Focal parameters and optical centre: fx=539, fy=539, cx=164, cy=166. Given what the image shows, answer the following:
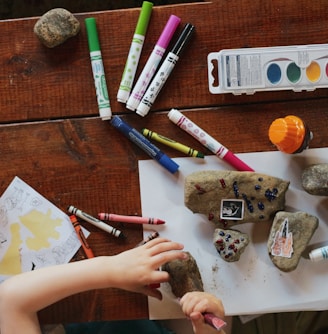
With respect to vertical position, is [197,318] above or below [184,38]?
below

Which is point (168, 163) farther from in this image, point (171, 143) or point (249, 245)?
point (249, 245)

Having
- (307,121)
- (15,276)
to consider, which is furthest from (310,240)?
(15,276)

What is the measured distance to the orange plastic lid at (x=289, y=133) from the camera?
32.9 inches

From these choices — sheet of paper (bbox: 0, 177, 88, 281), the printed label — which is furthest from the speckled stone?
the printed label

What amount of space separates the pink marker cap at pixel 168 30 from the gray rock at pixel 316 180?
1.02 feet

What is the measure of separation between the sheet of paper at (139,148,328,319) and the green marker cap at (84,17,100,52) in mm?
205

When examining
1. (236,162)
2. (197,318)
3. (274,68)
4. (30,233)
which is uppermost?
Result: (274,68)

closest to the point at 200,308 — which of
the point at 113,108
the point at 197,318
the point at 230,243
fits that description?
the point at 197,318

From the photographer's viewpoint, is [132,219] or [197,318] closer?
[197,318]

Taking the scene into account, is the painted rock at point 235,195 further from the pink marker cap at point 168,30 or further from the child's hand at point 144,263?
the pink marker cap at point 168,30

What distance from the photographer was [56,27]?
2.83ft

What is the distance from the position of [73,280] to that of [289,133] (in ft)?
1.35

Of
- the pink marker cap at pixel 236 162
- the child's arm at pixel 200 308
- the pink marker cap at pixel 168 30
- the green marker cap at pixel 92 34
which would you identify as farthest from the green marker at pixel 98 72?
the child's arm at pixel 200 308

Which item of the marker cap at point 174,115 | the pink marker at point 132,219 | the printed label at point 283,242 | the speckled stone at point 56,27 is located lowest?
the printed label at point 283,242
